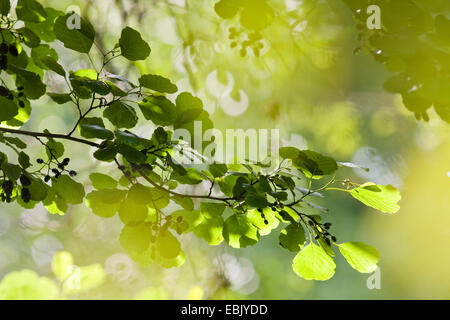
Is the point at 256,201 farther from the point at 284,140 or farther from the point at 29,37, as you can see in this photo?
the point at 284,140

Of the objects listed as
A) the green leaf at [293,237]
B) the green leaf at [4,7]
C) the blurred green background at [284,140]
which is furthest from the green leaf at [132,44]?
the blurred green background at [284,140]

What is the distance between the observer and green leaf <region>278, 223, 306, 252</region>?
43 centimetres

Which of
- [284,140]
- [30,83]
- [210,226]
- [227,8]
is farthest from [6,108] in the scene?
[284,140]

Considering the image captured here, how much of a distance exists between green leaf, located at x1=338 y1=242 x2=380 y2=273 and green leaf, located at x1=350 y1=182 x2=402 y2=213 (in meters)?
0.05

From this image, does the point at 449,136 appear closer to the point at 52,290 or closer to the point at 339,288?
the point at 339,288

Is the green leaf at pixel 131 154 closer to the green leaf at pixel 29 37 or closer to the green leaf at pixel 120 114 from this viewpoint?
the green leaf at pixel 120 114

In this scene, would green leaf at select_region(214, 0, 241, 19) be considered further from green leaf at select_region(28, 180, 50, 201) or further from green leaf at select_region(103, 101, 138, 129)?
green leaf at select_region(28, 180, 50, 201)

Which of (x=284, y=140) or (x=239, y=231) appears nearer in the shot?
(x=239, y=231)

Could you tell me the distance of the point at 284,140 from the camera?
1744 millimetres

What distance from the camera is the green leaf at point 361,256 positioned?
1.39 ft

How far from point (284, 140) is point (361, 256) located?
4.38ft

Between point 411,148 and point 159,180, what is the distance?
2.28 m
